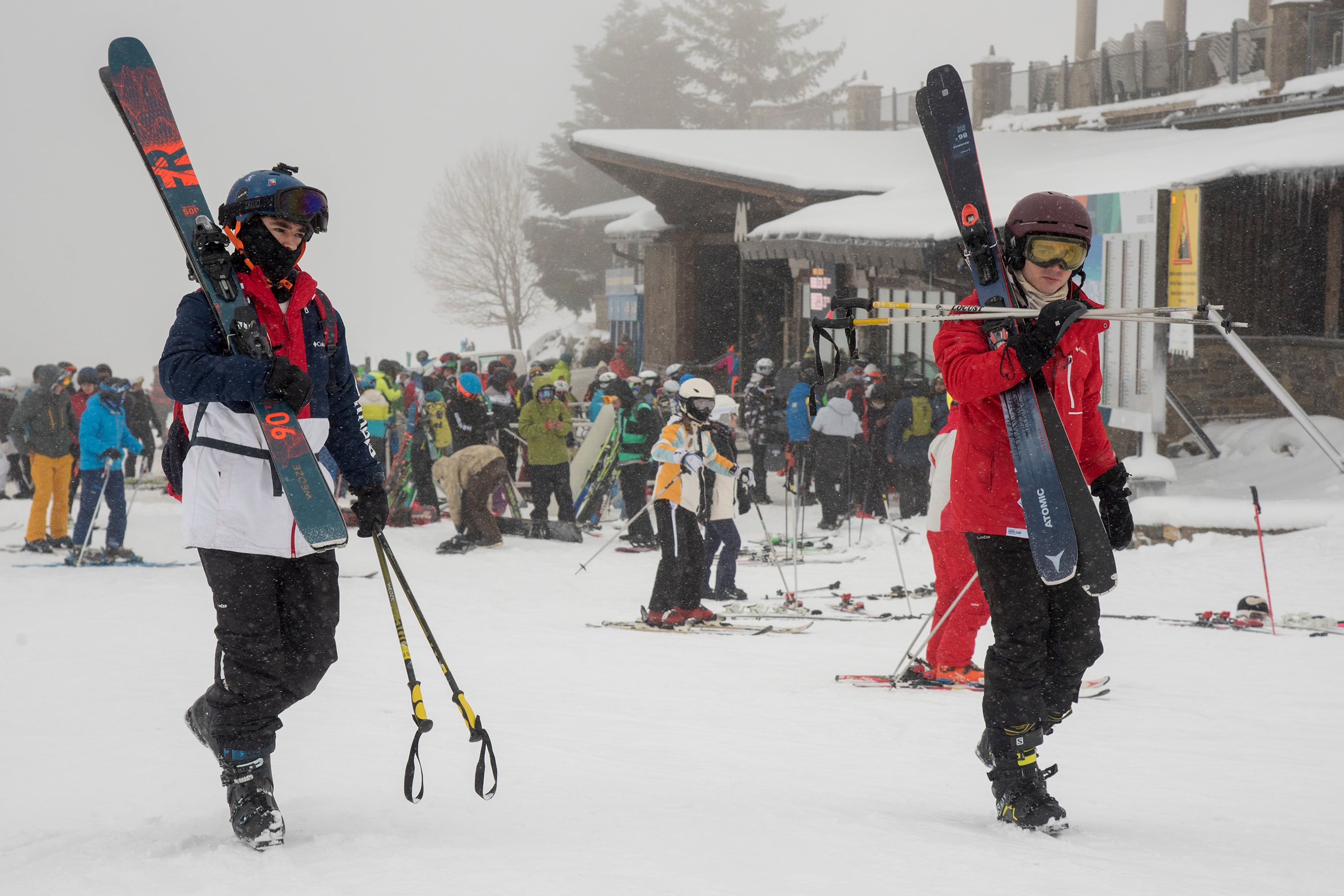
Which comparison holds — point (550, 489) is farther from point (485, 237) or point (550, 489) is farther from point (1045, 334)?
point (485, 237)

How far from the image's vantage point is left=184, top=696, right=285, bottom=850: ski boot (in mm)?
3072

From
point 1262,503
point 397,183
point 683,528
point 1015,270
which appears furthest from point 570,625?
point 397,183


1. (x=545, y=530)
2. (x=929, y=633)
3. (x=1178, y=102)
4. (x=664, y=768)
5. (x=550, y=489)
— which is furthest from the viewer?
(x=1178, y=102)

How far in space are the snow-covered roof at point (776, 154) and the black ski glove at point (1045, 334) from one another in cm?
1561

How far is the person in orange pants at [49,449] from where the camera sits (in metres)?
11.1

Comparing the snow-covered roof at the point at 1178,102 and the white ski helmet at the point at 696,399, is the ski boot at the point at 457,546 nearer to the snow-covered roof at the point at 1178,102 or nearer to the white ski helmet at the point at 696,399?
the white ski helmet at the point at 696,399

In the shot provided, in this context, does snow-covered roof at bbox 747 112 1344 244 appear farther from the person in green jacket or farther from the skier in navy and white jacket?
the skier in navy and white jacket

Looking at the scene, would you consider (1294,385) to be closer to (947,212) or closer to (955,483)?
(947,212)

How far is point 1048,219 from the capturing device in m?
3.44

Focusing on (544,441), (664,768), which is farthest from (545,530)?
(664,768)

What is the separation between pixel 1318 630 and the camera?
7312mm

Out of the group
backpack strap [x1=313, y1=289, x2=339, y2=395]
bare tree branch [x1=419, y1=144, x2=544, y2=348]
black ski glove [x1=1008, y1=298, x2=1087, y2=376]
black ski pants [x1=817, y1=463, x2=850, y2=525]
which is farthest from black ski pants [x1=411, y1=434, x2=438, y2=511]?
bare tree branch [x1=419, y1=144, x2=544, y2=348]

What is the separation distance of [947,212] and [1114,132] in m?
7.07

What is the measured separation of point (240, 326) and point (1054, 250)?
2273mm
